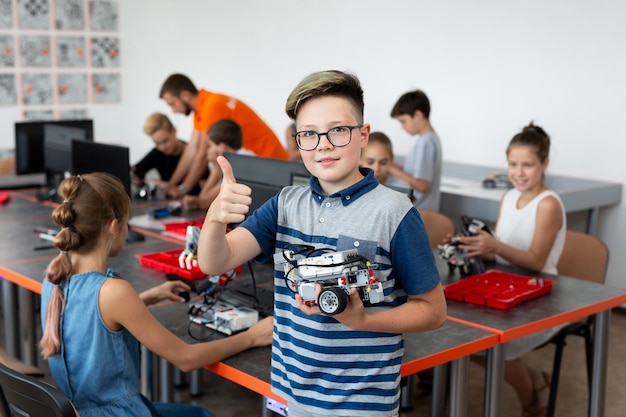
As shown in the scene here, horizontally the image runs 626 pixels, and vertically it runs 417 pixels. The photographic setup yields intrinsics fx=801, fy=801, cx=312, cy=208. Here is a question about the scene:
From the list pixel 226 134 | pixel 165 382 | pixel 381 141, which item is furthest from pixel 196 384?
pixel 381 141

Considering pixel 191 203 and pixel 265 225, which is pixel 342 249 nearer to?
pixel 265 225

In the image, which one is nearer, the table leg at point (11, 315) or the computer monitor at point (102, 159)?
the table leg at point (11, 315)

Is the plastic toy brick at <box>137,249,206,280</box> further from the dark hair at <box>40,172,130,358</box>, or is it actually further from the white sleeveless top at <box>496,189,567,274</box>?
the white sleeveless top at <box>496,189,567,274</box>

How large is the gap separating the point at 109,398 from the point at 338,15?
Result: 4846mm

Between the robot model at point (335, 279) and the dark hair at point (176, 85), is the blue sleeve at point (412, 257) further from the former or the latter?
the dark hair at point (176, 85)

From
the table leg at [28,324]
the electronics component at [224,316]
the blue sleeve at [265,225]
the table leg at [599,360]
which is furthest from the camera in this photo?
the table leg at [28,324]

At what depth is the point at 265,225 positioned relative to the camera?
65.7 inches

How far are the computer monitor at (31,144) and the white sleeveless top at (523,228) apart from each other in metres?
2.60

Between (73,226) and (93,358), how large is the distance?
35cm

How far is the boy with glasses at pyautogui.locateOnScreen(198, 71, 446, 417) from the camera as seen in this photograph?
1543 millimetres

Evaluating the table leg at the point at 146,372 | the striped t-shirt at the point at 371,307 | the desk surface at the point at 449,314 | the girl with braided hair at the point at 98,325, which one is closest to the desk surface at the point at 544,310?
the desk surface at the point at 449,314

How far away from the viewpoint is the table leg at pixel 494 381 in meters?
2.33

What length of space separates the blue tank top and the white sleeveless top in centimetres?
154

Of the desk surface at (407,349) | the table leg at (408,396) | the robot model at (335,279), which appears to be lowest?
the table leg at (408,396)
